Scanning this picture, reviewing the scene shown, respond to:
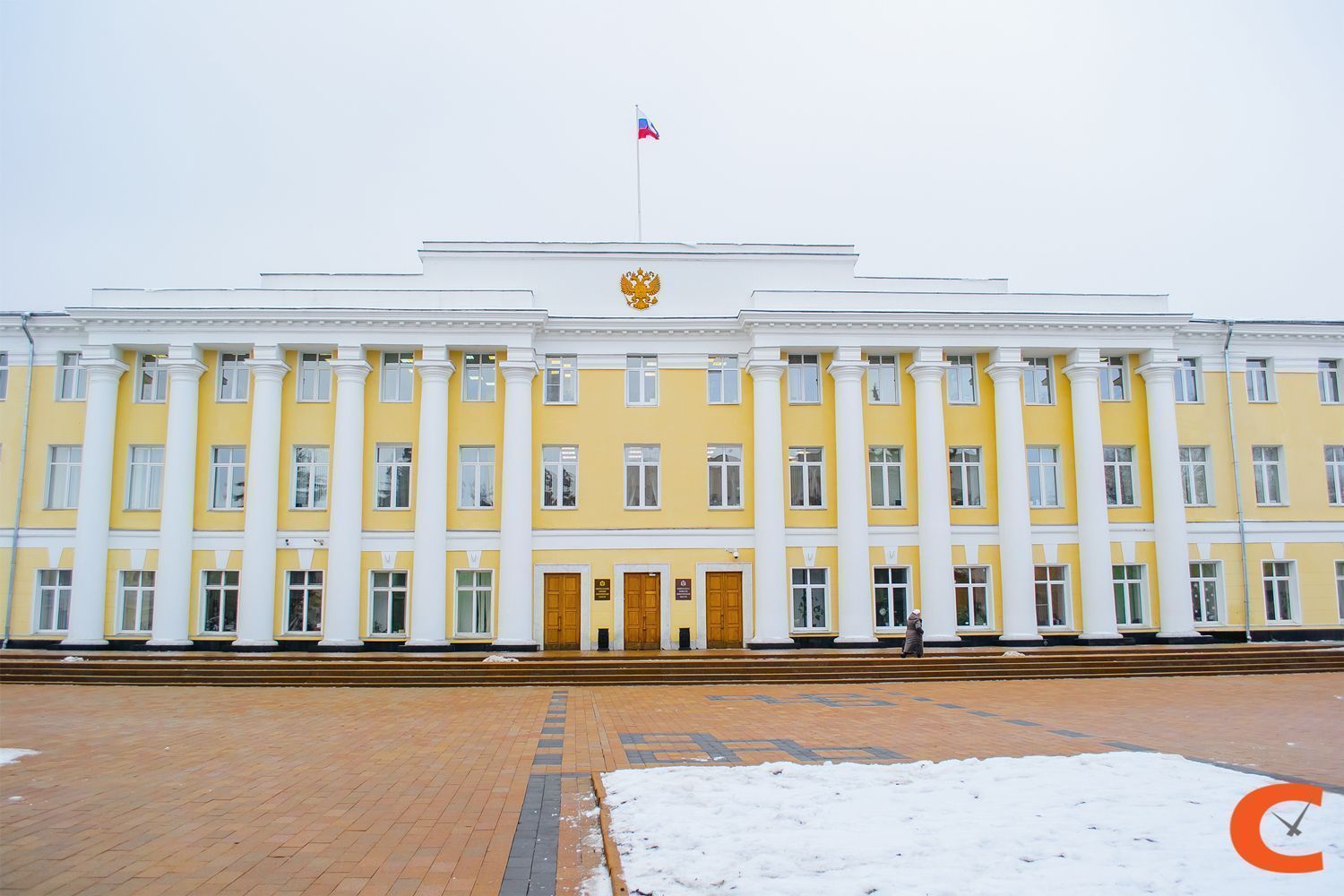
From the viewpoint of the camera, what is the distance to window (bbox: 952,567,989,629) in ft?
81.5

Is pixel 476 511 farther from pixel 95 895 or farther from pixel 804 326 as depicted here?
pixel 95 895

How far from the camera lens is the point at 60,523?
2462 cm

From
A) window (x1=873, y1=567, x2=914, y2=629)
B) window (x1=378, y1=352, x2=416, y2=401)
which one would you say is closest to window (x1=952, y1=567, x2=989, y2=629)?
window (x1=873, y1=567, x2=914, y2=629)

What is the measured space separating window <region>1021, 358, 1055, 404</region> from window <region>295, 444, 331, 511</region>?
20.3m

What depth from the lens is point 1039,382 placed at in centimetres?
2605

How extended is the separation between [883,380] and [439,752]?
18.5m

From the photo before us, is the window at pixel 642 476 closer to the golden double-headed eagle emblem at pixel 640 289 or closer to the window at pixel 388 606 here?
the golden double-headed eagle emblem at pixel 640 289

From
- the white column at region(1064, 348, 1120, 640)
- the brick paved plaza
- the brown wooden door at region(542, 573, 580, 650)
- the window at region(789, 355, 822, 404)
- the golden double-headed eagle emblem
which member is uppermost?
the golden double-headed eagle emblem

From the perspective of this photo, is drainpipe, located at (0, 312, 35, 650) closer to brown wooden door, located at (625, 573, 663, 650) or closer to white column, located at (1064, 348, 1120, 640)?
brown wooden door, located at (625, 573, 663, 650)

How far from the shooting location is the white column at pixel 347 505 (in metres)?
23.3

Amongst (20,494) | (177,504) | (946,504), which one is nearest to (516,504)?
(177,504)

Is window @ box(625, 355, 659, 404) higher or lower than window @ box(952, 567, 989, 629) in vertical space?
higher

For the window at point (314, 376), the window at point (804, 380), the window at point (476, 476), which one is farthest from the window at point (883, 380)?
the window at point (314, 376)

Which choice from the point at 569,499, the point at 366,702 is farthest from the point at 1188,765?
the point at 569,499
